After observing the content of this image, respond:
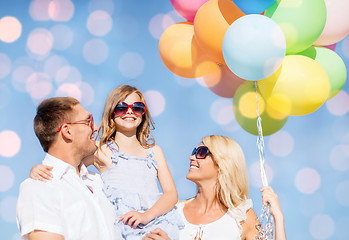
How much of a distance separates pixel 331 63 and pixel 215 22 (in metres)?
0.92

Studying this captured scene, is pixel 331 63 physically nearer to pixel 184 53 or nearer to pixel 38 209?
pixel 184 53

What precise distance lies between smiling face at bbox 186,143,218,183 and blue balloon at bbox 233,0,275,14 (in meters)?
1.18

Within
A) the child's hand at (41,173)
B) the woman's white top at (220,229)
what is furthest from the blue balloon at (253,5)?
the child's hand at (41,173)

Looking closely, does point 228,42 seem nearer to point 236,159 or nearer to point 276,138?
point 236,159

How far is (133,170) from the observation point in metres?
2.74

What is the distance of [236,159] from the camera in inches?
117

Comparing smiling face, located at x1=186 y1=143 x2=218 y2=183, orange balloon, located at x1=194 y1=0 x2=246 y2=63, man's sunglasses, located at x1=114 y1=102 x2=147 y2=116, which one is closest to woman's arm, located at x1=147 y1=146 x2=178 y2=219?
smiling face, located at x1=186 y1=143 x2=218 y2=183

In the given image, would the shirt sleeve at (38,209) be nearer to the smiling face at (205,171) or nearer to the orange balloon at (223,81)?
the smiling face at (205,171)

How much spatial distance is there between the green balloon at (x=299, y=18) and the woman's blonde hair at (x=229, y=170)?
971 mm

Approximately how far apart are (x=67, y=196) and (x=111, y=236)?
35 centimetres

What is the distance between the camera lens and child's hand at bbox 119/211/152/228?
237 centimetres

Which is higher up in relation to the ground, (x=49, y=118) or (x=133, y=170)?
(x=49, y=118)

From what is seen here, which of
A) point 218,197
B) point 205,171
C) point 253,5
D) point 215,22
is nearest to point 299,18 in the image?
point 253,5

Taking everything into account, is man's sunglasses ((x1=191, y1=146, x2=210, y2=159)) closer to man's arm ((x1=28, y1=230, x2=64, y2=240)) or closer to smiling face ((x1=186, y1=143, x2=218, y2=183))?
smiling face ((x1=186, y1=143, x2=218, y2=183))
